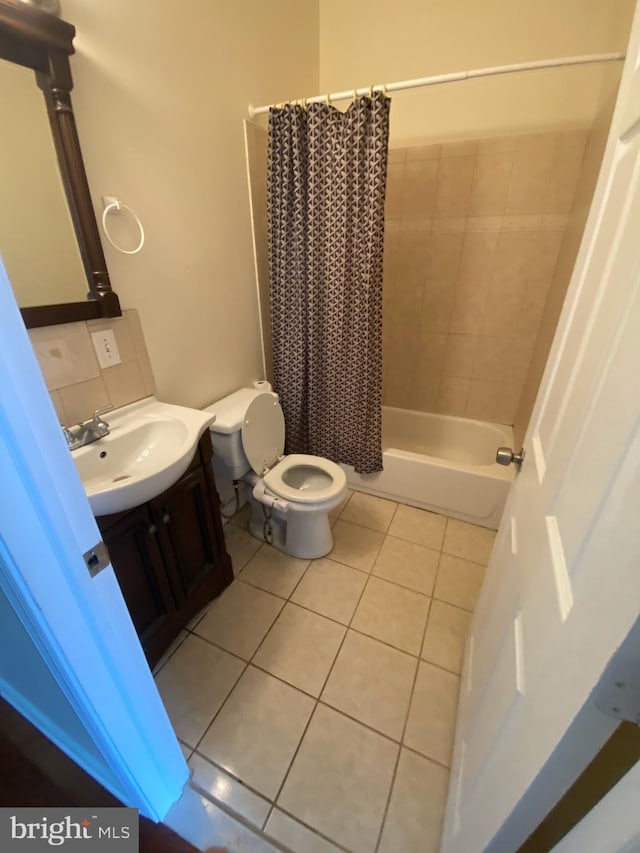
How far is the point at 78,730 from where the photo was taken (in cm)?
87

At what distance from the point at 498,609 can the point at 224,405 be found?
1.32 metres

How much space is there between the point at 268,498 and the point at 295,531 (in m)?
0.24

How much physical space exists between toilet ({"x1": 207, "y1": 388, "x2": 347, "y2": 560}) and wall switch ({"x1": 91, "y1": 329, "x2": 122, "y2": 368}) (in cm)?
45

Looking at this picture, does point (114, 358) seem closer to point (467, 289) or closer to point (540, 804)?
point (540, 804)

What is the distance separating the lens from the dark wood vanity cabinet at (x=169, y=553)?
1.09m

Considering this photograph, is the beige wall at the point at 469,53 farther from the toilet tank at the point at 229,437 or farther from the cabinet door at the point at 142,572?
the cabinet door at the point at 142,572

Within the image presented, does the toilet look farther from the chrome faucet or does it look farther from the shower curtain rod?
the shower curtain rod

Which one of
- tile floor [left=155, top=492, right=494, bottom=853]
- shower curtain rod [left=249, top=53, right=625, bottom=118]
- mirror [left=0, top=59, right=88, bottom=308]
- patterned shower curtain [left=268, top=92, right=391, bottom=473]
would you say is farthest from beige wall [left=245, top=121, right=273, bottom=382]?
tile floor [left=155, top=492, right=494, bottom=853]

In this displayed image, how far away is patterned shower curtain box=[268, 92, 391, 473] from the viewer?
1.51 meters

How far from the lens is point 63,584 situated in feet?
1.86

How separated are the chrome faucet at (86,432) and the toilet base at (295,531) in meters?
0.77

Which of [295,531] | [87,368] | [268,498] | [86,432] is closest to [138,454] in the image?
[86,432]

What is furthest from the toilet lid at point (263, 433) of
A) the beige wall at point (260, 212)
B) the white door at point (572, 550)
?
the white door at point (572, 550)

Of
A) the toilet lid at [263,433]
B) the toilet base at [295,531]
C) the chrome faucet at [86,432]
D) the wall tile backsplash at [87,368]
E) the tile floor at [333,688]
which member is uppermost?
the wall tile backsplash at [87,368]
